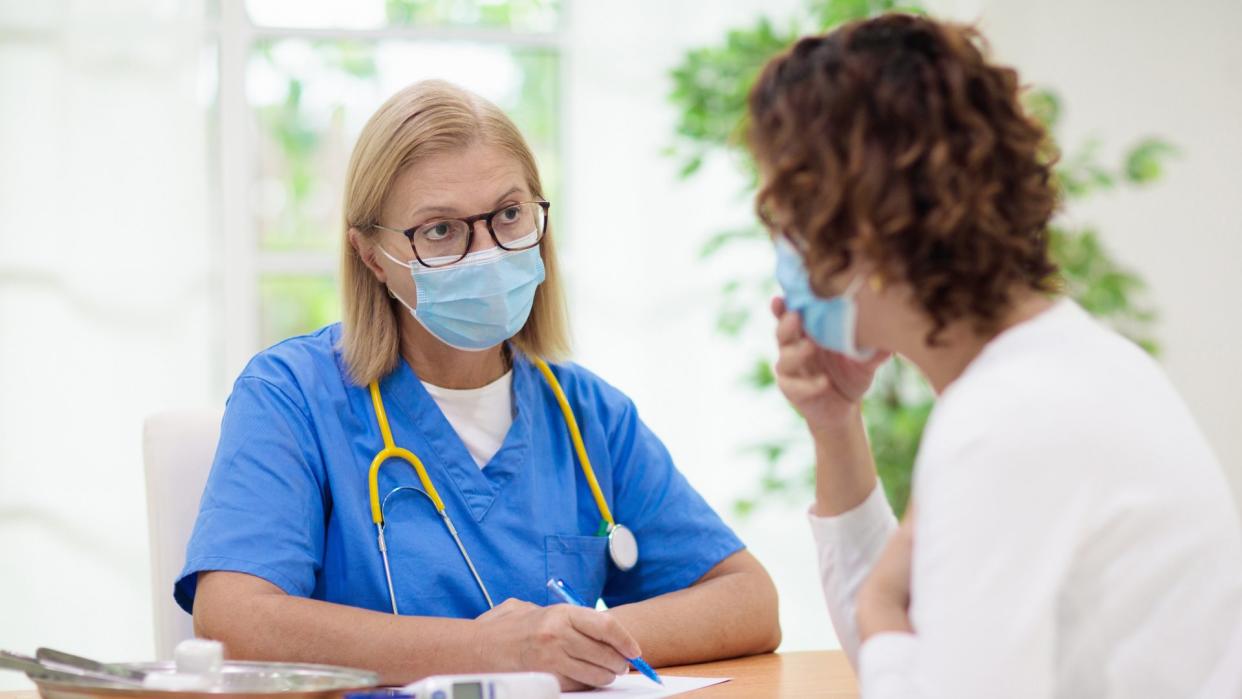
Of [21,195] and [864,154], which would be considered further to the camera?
[21,195]

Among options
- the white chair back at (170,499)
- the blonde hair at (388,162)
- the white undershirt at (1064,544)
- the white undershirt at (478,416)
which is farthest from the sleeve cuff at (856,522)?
the white chair back at (170,499)

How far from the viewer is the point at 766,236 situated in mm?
3189

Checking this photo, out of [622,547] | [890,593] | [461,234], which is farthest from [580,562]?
[890,593]

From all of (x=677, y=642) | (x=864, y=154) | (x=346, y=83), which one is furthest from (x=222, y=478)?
(x=346, y=83)

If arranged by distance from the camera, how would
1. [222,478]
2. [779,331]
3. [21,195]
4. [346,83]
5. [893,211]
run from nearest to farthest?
[893,211], [779,331], [222,478], [21,195], [346,83]

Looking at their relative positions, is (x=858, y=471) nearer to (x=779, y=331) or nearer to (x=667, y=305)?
(x=779, y=331)

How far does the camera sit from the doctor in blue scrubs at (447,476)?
53.2 inches

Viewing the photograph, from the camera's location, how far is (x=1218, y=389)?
3.39 meters

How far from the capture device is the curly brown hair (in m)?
0.93

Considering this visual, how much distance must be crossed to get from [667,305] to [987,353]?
250cm

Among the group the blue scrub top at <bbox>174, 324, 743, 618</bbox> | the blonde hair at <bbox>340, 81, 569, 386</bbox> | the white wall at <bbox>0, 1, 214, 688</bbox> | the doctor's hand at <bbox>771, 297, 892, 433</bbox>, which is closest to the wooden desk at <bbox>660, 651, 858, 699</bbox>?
the blue scrub top at <bbox>174, 324, 743, 618</bbox>

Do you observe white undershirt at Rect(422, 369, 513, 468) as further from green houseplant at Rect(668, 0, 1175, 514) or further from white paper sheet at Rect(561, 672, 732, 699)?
green houseplant at Rect(668, 0, 1175, 514)

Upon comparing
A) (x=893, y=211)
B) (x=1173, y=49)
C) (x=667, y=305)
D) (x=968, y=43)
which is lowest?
(x=667, y=305)

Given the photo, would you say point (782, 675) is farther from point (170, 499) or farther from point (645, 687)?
point (170, 499)
